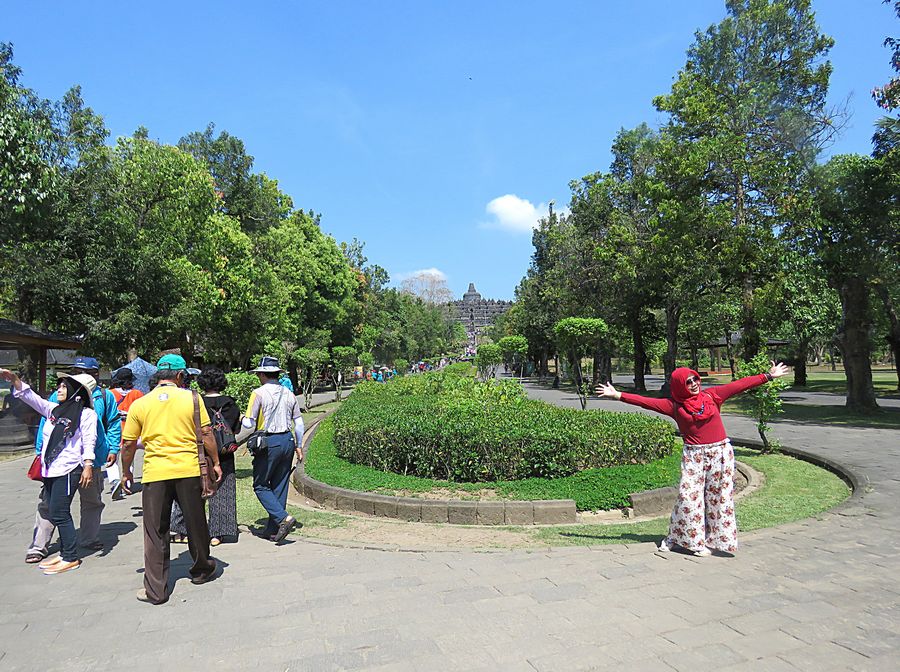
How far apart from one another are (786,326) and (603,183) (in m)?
14.0

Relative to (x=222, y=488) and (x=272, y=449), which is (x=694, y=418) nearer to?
(x=272, y=449)

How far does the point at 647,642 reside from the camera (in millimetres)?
3189

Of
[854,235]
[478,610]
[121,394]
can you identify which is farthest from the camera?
[854,235]

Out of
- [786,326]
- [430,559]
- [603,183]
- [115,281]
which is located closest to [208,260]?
[115,281]

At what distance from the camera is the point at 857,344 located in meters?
17.7

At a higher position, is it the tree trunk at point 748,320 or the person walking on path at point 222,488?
the tree trunk at point 748,320

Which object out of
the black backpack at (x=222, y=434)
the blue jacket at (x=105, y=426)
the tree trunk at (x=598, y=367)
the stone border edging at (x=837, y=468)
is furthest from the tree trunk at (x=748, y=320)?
the blue jacket at (x=105, y=426)

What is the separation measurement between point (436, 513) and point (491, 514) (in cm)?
59

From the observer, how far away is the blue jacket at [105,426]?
5.20m

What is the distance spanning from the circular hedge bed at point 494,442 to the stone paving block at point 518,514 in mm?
1127

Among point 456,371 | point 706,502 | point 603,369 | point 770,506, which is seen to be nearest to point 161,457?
point 706,502

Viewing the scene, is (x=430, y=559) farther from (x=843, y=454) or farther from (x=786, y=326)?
(x=786, y=326)

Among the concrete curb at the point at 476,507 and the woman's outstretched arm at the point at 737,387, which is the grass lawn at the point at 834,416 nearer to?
the concrete curb at the point at 476,507

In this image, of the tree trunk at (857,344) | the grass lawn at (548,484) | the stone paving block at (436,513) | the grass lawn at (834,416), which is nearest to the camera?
the stone paving block at (436,513)
